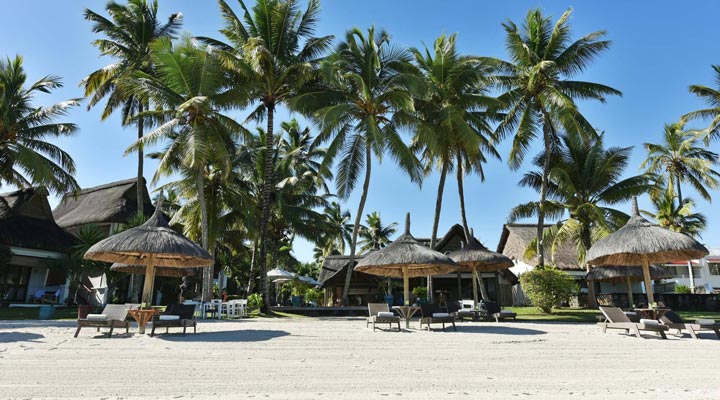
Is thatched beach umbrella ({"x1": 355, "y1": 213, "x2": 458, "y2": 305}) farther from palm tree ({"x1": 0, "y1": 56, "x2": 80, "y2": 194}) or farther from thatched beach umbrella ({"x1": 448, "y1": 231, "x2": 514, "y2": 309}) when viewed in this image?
palm tree ({"x1": 0, "y1": 56, "x2": 80, "y2": 194})

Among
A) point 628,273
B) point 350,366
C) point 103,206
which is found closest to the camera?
point 350,366

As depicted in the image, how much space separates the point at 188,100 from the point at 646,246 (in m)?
13.7

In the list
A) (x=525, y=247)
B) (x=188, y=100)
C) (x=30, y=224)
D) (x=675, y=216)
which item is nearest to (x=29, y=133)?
(x=30, y=224)

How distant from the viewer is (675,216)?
87.5ft

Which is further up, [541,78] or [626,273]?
[541,78]

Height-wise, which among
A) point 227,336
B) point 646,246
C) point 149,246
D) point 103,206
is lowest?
point 227,336

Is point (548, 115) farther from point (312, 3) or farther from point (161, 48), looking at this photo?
point (161, 48)

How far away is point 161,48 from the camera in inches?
562

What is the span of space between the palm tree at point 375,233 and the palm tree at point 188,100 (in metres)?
26.6

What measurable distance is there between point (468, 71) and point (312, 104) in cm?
628

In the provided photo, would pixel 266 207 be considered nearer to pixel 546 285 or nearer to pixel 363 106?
pixel 363 106

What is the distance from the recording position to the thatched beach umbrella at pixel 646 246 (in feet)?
34.0

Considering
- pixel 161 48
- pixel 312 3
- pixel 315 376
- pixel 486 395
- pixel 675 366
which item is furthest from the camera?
pixel 312 3

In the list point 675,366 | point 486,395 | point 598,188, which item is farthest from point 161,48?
point 598,188
